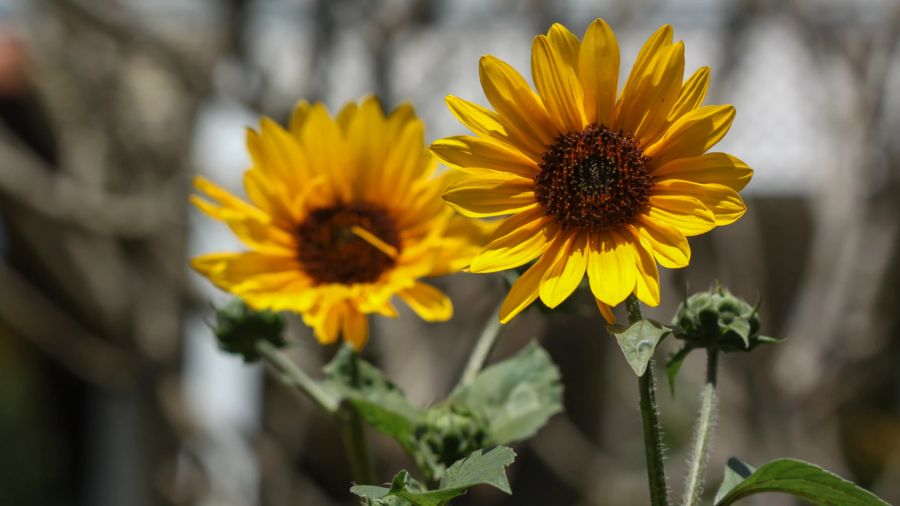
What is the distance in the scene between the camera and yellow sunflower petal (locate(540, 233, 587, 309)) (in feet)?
2.02

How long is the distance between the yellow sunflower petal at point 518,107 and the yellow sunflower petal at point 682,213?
0.08 metres

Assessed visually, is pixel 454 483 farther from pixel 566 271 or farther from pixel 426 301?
pixel 426 301

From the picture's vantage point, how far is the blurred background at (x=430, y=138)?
296 centimetres

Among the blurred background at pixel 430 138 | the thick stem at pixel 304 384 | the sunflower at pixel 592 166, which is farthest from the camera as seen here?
the blurred background at pixel 430 138

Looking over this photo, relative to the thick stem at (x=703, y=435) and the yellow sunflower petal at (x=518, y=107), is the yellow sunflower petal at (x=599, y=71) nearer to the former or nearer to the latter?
the yellow sunflower petal at (x=518, y=107)

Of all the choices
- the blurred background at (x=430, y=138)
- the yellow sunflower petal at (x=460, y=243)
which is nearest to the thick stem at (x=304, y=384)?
the yellow sunflower petal at (x=460, y=243)

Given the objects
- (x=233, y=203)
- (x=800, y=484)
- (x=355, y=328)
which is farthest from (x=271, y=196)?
(x=800, y=484)

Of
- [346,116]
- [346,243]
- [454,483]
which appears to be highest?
[346,116]

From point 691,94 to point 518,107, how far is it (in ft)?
0.34

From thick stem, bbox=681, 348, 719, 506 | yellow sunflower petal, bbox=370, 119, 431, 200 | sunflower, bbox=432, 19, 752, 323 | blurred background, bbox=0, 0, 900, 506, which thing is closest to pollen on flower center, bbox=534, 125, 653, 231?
sunflower, bbox=432, 19, 752, 323

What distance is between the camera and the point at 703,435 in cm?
61

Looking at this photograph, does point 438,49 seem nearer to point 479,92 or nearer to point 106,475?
point 479,92

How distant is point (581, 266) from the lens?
63 centimetres

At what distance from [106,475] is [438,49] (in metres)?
2.80
